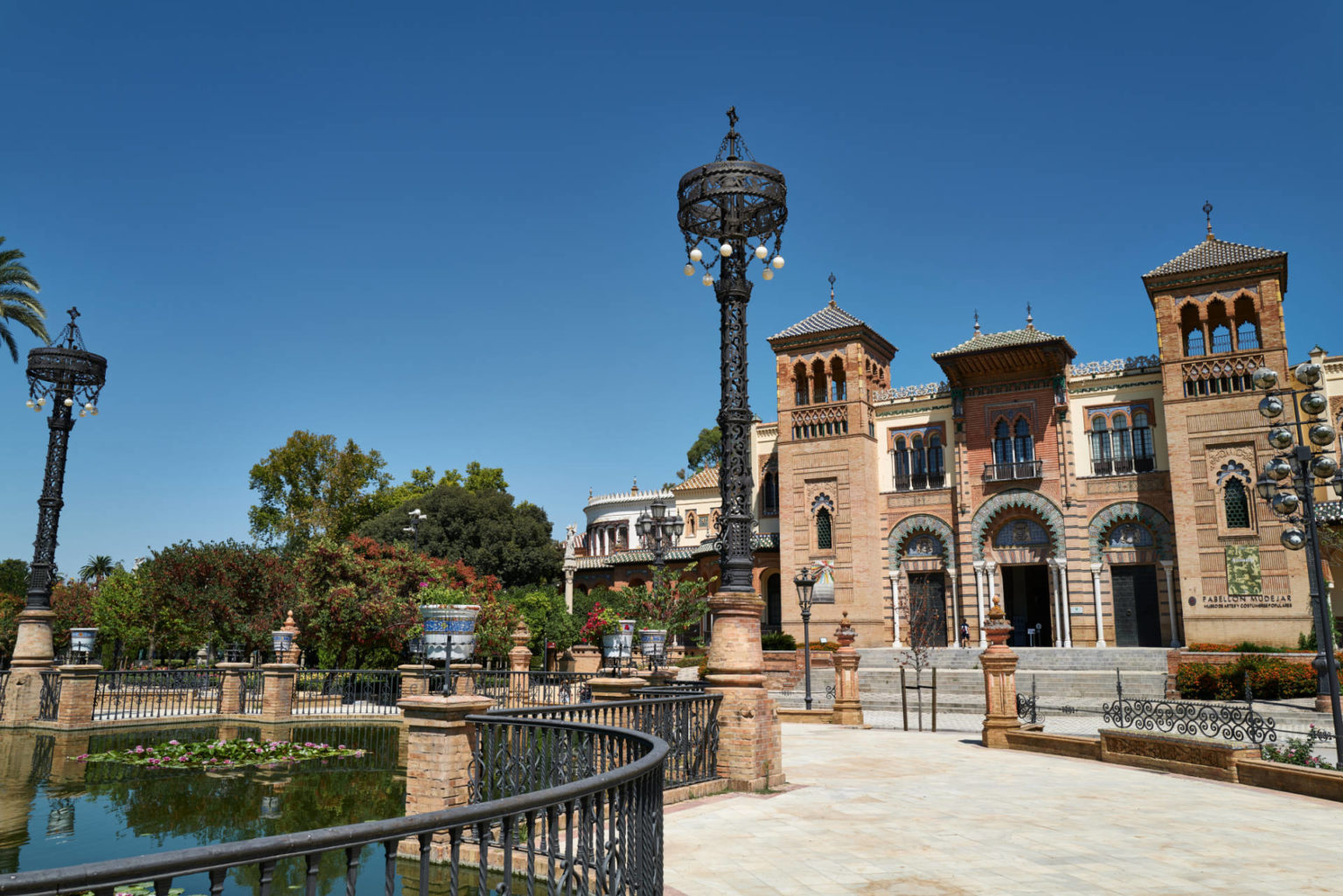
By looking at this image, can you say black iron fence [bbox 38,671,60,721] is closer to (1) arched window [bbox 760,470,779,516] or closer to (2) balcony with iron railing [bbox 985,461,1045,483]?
(1) arched window [bbox 760,470,779,516]

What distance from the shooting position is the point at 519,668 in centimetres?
2447

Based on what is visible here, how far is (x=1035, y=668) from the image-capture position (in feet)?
94.4

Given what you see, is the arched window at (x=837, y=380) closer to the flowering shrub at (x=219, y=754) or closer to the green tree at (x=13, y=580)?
the flowering shrub at (x=219, y=754)

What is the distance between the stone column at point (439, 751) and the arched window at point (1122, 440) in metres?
31.1

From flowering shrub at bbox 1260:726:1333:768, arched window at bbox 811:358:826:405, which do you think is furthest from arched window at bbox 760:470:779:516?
flowering shrub at bbox 1260:726:1333:768

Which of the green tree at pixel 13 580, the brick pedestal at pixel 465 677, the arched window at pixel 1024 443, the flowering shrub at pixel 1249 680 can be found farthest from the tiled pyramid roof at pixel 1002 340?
the green tree at pixel 13 580

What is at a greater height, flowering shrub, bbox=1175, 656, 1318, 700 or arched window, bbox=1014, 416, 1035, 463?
arched window, bbox=1014, 416, 1035, 463

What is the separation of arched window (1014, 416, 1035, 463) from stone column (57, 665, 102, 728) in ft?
98.2

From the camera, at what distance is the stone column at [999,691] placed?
49.4 ft

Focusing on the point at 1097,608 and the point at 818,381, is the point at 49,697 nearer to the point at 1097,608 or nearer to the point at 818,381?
the point at 818,381

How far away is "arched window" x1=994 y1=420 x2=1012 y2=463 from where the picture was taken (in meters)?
34.7

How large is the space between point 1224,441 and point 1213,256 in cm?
645

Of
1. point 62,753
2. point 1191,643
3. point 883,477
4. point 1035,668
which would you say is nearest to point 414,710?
point 62,753

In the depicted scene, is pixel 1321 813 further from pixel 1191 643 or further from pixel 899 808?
pixel 1191 643
